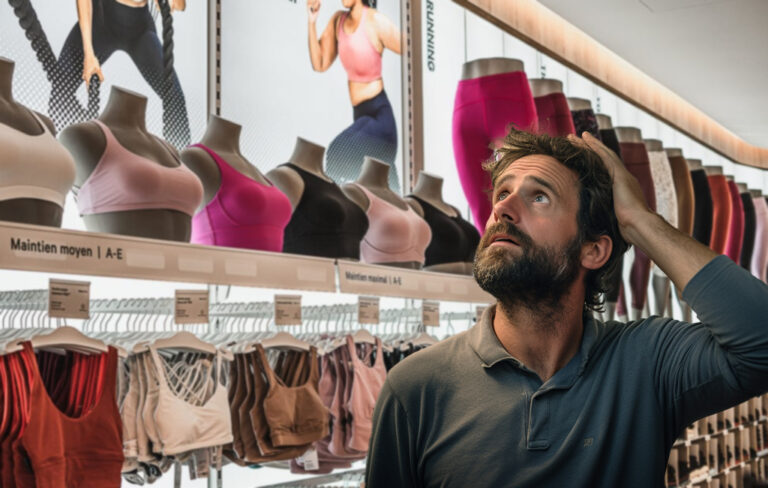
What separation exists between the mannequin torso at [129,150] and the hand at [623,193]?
1.08 meters

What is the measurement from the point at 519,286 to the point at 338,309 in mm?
1655

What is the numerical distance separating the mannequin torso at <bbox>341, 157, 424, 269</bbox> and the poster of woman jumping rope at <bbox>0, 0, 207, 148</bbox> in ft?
2.20

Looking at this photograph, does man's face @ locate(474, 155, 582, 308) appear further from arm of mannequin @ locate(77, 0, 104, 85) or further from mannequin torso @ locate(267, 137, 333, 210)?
arm of mannequin @ locate(77, 0, 104, 85)

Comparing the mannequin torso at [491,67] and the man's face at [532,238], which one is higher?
the mannequin torso at [491,67]

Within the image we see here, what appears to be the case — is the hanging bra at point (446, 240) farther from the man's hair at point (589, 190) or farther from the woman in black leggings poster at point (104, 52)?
the man's hair at point (589, 190)

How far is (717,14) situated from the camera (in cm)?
540

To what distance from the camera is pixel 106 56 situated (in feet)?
9.44

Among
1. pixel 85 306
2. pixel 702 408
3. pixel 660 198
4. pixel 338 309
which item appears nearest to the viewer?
pixel 702 408

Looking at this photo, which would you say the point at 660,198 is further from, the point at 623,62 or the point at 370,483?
the point at 370,483

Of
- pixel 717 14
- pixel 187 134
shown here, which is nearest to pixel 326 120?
pixel 187 134

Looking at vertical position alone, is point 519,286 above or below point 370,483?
above

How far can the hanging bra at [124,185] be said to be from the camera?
6.97 ft

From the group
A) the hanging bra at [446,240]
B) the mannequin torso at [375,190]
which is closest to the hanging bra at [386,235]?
the mannequin torso at [375,190]

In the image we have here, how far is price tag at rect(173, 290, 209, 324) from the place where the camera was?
2287mm
